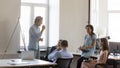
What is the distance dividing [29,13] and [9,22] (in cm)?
89

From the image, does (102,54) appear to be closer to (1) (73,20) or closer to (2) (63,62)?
(2) (63,62)

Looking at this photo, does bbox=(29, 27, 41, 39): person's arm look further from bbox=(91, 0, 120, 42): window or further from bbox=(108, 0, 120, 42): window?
bbox=(108, 0, 120, 42): window

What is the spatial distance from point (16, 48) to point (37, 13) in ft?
4.21

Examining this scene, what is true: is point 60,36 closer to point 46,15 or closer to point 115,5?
point 46,15

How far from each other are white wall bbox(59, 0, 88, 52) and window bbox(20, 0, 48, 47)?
0.60 m

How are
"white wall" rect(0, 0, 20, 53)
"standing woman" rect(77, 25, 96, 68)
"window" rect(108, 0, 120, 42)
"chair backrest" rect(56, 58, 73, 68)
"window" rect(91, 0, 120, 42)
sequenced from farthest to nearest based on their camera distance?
"window" rect(108, 0, 120, 42), "window" rect(91, 0, 120, 42), "white wall" rect(0, 0, 20, 53), "standing woman" rect(77, 25, 96, 68), "chair backrest" rect(56, 58, 73, 68)

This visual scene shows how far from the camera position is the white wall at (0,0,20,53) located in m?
7.24

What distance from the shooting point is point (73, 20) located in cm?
816

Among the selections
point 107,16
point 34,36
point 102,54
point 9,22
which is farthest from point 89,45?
Result: point 107,16

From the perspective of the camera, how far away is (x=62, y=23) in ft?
26.1

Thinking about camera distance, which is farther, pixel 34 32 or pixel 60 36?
pixel 60 36

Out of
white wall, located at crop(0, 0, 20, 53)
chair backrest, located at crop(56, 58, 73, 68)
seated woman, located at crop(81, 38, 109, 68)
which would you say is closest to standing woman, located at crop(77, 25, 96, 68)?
seated woman, located at crop(81, 38, 109, 68)

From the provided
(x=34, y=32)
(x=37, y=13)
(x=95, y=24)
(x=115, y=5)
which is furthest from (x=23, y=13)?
(x=115, y=5)

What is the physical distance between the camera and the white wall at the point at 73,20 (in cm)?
799
